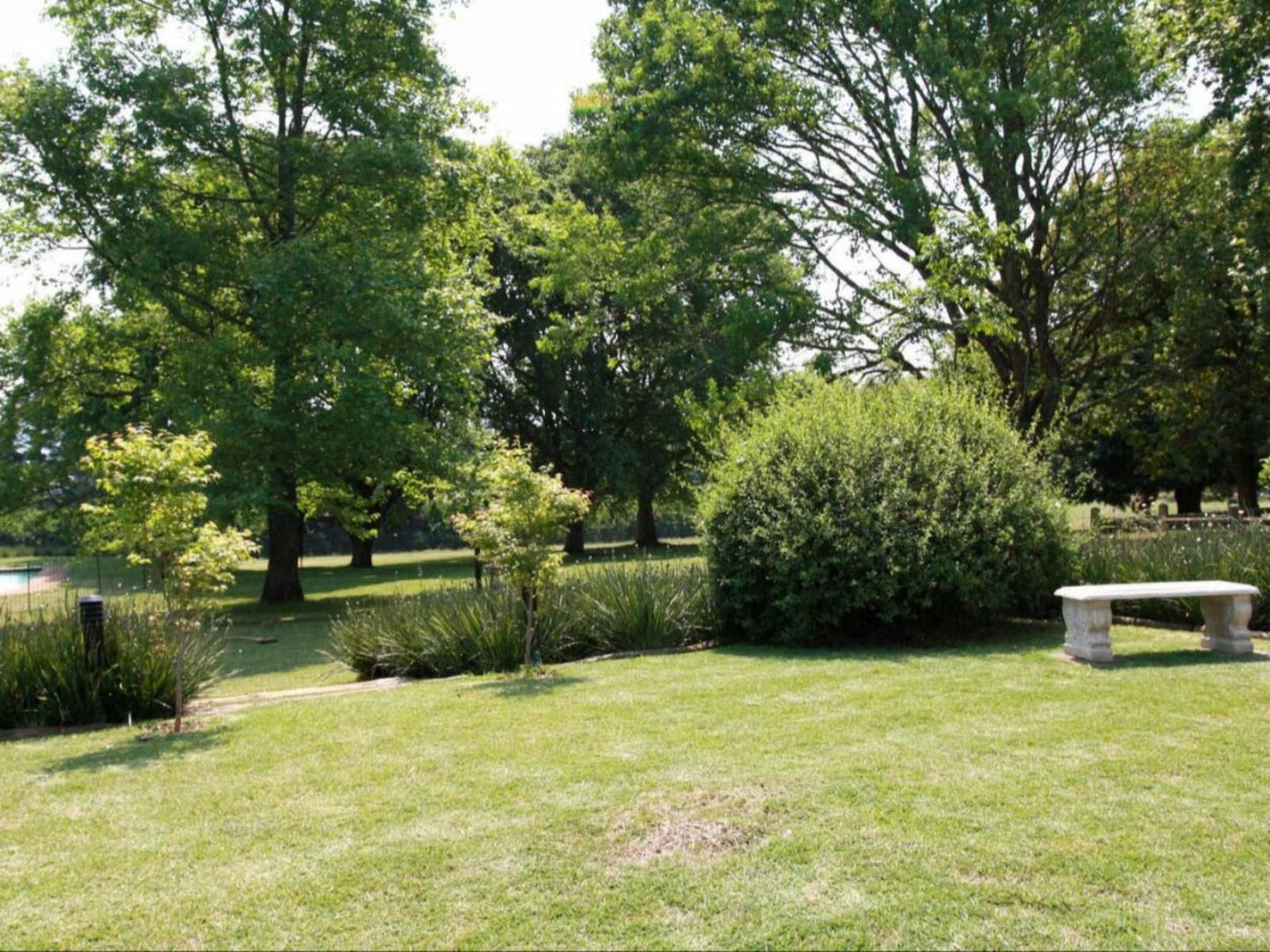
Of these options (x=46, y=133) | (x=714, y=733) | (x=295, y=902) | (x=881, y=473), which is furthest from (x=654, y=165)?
(x=295, y=902)

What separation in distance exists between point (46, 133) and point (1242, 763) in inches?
827

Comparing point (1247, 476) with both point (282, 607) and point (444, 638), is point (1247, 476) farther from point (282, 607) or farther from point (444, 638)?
point (444, 638)

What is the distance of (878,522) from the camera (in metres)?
11.0

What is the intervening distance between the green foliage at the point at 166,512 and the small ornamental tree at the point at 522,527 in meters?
2.60

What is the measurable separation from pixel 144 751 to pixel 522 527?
169 inches

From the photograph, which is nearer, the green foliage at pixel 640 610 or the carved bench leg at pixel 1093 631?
the carved bench leg at pixel 1093 631

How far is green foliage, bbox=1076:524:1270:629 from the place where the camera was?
36.3ft

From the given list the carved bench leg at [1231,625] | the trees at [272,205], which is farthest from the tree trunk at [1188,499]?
the carved bench leg at [1231,625]

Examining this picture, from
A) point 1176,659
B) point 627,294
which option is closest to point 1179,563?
point 1176,659

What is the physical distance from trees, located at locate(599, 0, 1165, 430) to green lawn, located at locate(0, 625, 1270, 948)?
1149 cm

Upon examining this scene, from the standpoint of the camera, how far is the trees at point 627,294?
739 inches

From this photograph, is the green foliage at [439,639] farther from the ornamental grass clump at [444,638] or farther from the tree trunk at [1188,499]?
the tree trunk at [1188,499]

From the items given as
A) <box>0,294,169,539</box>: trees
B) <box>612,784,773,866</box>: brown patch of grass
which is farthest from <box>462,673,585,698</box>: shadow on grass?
<box>0,294,169,539</box>: trees

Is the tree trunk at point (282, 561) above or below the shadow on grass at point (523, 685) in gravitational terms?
above
